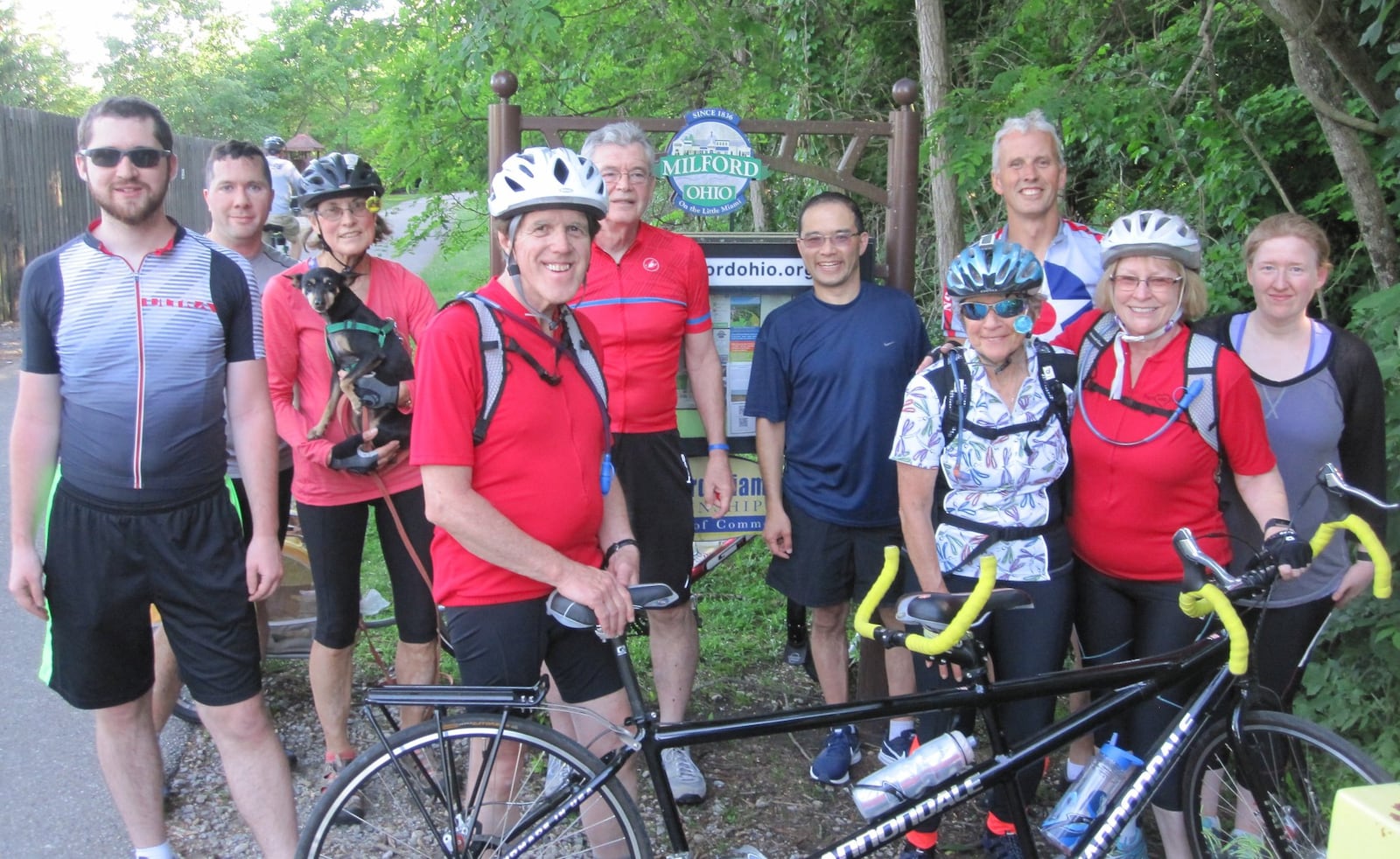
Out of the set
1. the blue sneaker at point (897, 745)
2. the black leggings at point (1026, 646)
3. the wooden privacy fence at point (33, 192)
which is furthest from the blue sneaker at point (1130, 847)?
the wooden privacy fence at point (33, 192)

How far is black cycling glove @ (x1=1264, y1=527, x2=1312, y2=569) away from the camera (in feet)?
8.98

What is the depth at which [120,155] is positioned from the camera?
2930mm

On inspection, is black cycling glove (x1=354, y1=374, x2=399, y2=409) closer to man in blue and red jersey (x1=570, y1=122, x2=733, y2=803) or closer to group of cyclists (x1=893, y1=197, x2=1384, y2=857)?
man in blue and red jersey (x1=570, y1=122, x2=733, y2=803)

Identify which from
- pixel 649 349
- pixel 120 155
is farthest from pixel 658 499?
pixel 120 155

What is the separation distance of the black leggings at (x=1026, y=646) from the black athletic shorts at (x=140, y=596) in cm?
196

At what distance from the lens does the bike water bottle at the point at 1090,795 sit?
293cm

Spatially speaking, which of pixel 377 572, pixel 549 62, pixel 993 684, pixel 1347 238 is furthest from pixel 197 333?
pixel 549 62

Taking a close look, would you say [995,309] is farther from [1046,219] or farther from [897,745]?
[897,745]

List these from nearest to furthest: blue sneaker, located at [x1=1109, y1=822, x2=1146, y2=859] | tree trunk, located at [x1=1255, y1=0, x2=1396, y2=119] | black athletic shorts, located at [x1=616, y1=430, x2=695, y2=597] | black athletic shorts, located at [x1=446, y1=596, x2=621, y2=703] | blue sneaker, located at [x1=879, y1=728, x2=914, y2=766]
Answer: black athletic shorts, located at [x1=446, y1=596, x2=621, y2=703] → blue sneaker, located at [x1=1109, y1=822, x2=1146, y2=859] → black athletic shorts, located at [x1=616, y1=430, x2=695, y2=597] → blue sneaker, located at [x1=879, y1=728, x2=914, y2=766] → tree trunk, located at [x1=1255, y1=0, x2=1396, y2=119]

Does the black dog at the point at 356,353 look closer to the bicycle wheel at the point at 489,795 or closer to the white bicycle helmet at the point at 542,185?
the white bicycle helmet at the point at 542,185

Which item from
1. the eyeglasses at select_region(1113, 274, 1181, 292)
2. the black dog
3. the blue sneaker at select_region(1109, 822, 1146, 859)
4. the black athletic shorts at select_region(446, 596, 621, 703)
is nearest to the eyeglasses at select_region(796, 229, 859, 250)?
the eyeglasses at select_region(1113, 274, 1181, 292)

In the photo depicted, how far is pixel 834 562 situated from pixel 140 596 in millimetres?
2150

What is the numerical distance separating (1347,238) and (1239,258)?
1.17 meters

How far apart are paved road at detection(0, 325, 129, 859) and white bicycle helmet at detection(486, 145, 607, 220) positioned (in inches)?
A: 97.5
